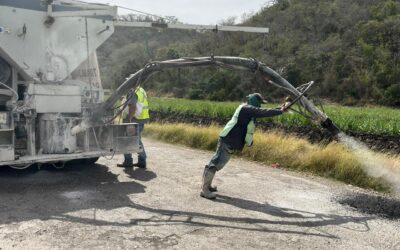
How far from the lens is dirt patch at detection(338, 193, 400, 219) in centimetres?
594

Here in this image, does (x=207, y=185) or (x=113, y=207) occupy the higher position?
(x=207, y=185)

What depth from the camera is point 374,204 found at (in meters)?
6.24

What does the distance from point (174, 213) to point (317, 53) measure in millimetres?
38701

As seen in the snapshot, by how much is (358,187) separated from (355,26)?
39.3 meters

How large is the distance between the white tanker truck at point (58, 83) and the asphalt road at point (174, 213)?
632mm

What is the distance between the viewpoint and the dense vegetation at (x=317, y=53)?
124 feet

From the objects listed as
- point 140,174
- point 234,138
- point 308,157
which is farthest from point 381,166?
point 140,174

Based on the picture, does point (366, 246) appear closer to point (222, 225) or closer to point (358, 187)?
point (222, 225)

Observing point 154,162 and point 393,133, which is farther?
point 393,133

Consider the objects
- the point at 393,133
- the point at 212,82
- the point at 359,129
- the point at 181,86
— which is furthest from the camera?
the point at 181,86

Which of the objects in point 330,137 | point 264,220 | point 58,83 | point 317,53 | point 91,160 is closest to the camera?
point 264,220

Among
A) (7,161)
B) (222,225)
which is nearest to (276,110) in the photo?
(222,225)

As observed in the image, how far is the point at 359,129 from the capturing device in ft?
42.7

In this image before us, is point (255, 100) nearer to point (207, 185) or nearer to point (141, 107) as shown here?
point (207, 185)
